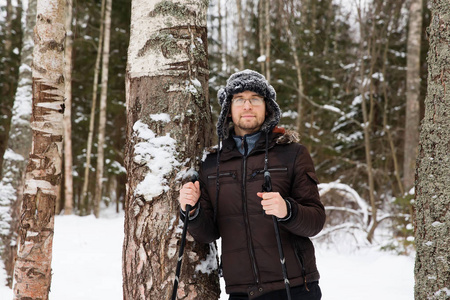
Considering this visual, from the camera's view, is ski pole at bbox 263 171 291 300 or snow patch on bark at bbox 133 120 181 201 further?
snow patch on bark at bbox 133 120 181 201

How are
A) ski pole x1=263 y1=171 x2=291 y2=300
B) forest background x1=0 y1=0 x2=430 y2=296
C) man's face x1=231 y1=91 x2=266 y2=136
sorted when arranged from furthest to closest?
forest background x1=0 y1=0 x2=430 y2=296
man's face x1=231 y1=91 x2=266 y2=136
ski pole x1=263 y1=171 x2=291 y2=300

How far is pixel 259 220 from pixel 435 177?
46.2 inches

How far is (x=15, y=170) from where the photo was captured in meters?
5.79

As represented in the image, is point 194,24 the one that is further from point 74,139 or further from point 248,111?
point 74,139

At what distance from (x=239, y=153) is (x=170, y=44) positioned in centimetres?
82

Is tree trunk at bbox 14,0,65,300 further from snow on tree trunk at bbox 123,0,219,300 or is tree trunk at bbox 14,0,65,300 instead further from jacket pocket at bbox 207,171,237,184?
jacket pocket at bbox 207,171,237,184

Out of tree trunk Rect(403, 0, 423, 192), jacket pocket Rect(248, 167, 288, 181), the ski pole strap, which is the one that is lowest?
the ski pole strap

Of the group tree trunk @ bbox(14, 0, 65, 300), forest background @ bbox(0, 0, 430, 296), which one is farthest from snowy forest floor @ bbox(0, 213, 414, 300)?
tree trunk @ bbox(14, 0, 65, 300)

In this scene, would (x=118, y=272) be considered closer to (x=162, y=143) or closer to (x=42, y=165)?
(x=42, y=165)

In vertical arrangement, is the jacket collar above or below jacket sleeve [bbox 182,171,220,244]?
above

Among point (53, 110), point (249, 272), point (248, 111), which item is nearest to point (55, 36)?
point (53, 110)

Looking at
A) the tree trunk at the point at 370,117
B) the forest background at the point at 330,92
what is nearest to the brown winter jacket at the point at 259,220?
the forest background at the point at 330,92

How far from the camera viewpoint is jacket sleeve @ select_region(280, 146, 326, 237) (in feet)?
6.97

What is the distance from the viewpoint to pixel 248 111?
2502mm
